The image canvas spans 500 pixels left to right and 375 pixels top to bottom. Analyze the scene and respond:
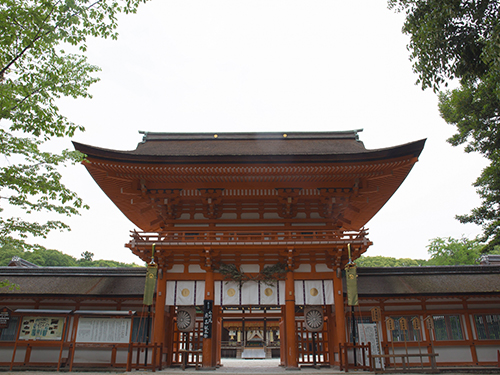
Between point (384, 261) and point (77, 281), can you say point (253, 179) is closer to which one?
point (77, 281)

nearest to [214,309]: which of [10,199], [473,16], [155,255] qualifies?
[155,255]

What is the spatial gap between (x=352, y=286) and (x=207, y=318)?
4748mm

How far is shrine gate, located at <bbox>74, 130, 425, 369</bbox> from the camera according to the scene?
11.4 meters

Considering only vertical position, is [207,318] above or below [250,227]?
below

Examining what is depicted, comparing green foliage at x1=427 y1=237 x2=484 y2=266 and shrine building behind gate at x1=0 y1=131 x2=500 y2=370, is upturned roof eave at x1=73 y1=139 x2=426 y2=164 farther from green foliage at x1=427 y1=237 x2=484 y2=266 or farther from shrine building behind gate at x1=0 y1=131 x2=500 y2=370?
green foliage at x1=427 y1=237 x2=484 y2=266

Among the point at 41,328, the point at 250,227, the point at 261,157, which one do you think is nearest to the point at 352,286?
the point at 250,227

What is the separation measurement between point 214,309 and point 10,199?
7182 millimetres

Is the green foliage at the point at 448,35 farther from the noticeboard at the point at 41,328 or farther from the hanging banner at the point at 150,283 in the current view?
the noticeboard at the point at 41,328

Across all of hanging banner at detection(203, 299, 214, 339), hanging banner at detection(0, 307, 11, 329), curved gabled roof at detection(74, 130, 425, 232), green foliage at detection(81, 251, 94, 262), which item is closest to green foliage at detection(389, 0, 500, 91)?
curved gabled roof at detection(74, 130, 425, 232)

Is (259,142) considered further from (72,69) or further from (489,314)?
(489,314)

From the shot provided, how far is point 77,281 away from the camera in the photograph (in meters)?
14.1

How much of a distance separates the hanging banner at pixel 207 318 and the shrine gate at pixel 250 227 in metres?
0.03

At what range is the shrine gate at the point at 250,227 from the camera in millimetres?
11391

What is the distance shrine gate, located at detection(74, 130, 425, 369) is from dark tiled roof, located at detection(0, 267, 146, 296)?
6.90ft
